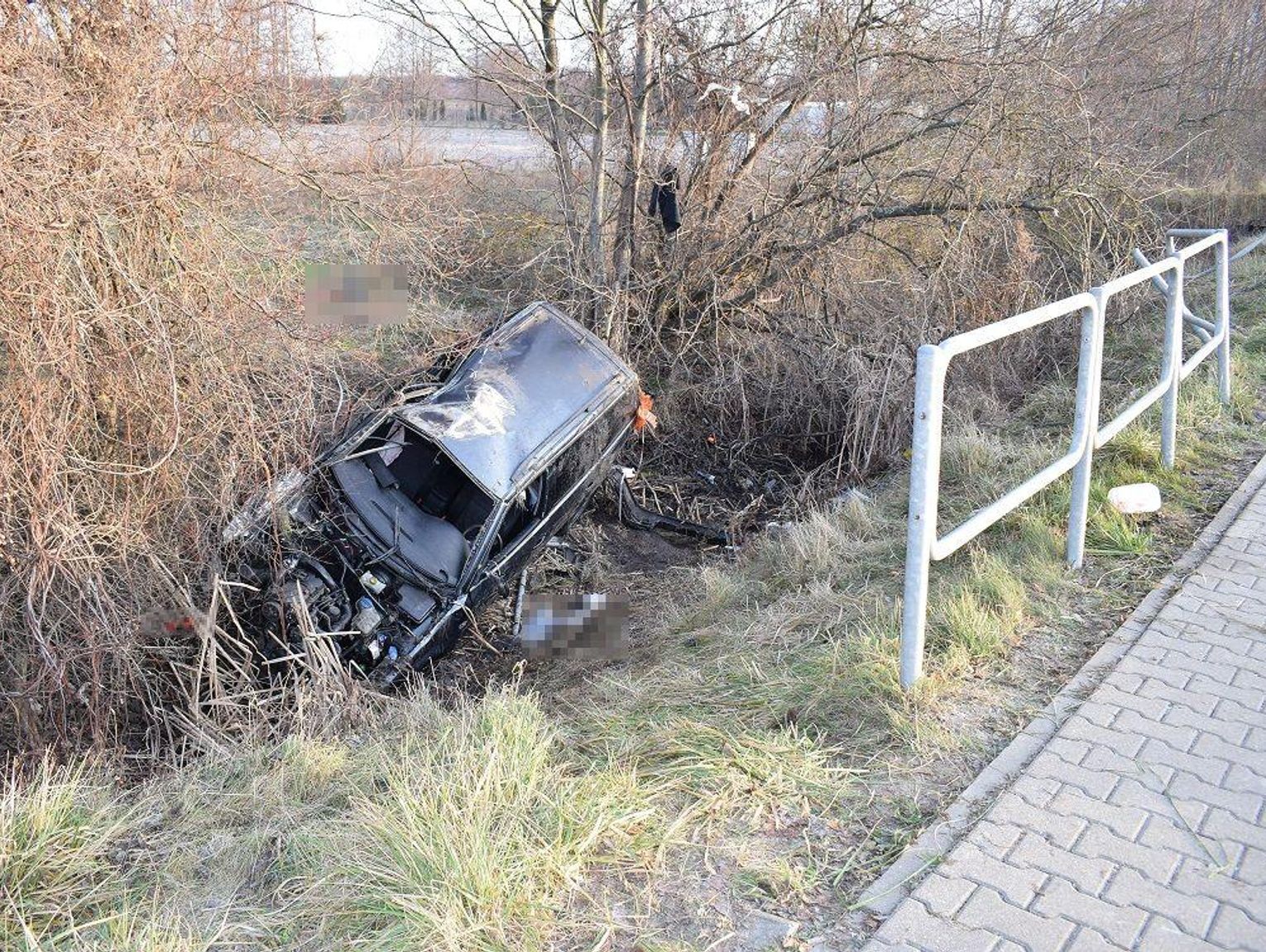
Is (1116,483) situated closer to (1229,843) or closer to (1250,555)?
(1250,555)

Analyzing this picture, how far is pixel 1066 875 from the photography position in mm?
2787

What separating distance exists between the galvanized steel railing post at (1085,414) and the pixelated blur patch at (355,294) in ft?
14.7

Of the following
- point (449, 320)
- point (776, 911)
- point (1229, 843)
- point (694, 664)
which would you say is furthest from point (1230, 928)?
point (449, 320)

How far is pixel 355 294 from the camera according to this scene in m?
6.83

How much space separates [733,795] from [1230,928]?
137cm

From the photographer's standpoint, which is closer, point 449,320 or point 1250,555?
point 1250,555

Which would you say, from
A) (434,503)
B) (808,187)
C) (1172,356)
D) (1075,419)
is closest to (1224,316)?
(1172,356)

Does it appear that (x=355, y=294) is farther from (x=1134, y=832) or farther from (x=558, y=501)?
(x=1134, y=832)

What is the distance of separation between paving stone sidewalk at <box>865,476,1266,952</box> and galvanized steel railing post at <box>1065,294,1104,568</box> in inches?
31.4

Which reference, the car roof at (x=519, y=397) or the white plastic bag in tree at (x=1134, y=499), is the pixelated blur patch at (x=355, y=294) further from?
the white plastic bag in tree at (x=1134, y=499)

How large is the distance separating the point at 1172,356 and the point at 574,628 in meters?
3.80

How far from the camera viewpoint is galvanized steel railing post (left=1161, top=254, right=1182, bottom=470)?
556cm

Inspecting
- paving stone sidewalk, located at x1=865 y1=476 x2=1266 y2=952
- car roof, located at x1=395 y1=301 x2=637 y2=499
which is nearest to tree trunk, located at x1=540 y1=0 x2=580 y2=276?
car roof, located at x1=395 y1=301 x2=637 y2=499

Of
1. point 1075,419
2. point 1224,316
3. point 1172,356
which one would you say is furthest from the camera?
point 1224,316
